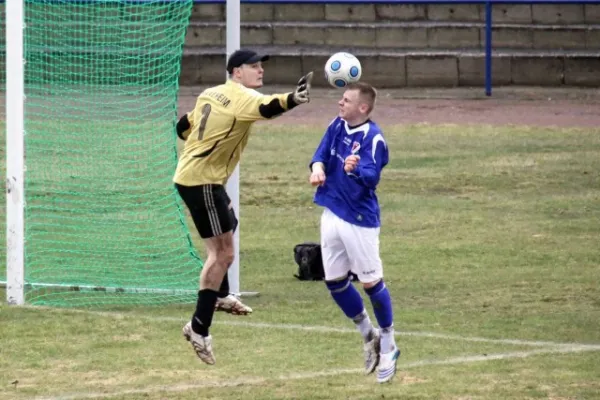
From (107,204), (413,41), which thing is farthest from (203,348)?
(413,41)

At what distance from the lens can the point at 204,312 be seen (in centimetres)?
1014

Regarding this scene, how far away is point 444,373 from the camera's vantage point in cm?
1011

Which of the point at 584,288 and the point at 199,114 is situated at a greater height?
the point at 199,114

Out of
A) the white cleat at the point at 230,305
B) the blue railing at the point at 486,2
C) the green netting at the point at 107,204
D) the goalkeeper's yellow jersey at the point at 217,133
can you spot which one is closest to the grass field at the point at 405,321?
the white cleat at the point at 230,305

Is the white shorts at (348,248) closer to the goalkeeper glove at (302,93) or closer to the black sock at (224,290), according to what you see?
the goalkeeper glove at (302,93)

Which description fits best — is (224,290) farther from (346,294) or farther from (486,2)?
(486,2)

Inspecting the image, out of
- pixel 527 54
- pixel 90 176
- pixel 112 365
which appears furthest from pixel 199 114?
pixel 527 54

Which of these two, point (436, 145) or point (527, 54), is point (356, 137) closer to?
point (436, 145)

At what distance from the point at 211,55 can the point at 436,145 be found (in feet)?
22.2

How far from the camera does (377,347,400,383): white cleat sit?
974 centimetres

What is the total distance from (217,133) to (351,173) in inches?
45.8

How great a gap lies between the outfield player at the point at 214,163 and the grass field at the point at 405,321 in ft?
1.68

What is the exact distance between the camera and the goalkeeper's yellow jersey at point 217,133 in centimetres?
1011

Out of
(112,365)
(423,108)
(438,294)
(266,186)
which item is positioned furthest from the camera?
(423,108)
